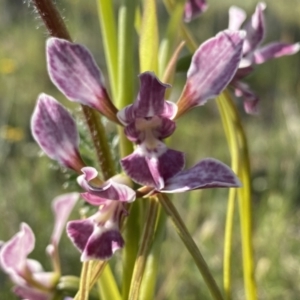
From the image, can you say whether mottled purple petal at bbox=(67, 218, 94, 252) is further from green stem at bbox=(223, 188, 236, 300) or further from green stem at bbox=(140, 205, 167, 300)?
green stem at bbox=(223, 188, 236, 300)

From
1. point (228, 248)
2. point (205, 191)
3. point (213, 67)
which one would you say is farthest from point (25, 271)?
point (205, 191)

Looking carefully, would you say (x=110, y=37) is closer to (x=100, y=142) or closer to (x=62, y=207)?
(x=100, y=142)

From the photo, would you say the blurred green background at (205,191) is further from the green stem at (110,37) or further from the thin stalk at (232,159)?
the thin stalk at (232,159)

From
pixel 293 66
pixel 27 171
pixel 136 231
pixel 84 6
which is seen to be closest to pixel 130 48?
pixel 136 231

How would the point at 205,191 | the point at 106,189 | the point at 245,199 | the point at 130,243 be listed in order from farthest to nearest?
the point at 205,191, the point at 245,199, the point at 130,243, the point at 106,189

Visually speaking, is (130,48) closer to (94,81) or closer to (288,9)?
(94,81)
